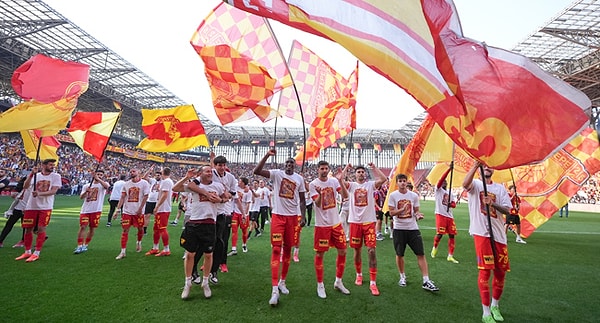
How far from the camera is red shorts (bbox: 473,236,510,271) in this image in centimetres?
387

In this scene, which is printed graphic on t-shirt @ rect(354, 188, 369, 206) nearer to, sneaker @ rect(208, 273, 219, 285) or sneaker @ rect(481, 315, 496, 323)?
sneaker @ rect(481, 315, 496, 323)

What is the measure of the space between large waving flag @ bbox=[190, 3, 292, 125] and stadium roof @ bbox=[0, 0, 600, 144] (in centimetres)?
2190

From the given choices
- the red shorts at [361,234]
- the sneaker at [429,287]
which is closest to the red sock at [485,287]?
the sneaker at [429,287]

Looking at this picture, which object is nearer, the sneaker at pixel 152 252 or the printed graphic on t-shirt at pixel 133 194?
the sneaker at pixel 152 252

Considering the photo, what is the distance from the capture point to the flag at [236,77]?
18.0 feet

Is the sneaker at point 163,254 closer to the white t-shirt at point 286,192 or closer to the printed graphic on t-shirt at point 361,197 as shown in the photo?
the white t-shirt at point 286,192

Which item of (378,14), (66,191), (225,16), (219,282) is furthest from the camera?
(66,191)

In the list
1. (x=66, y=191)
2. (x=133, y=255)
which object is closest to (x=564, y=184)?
(x=133, y=255)

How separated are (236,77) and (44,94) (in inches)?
194

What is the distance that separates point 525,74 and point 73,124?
31.1 feet

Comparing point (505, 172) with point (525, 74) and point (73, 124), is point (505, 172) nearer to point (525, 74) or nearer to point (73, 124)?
point (525, 74)

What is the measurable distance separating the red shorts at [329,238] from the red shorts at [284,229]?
0.43 meters

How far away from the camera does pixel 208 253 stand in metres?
4.71

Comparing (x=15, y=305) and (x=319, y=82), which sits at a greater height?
(x=319, y=82)
